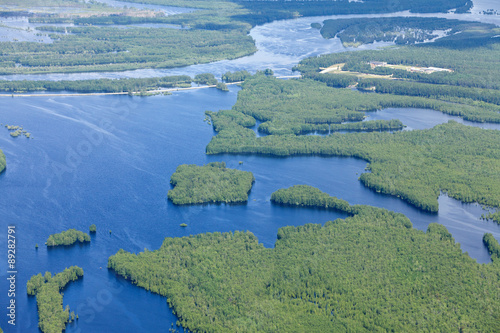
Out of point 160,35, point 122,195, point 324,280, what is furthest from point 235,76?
point 324,280

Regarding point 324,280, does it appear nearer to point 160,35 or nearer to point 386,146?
point 386,146

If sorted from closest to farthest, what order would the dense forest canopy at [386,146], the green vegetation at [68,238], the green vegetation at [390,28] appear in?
the green vegetation at [68,238]
the dense forest canopy at [386,146]
the green vegetation at [390,28]

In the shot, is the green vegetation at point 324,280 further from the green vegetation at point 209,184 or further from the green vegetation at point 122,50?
the green vegetation at point 122,50

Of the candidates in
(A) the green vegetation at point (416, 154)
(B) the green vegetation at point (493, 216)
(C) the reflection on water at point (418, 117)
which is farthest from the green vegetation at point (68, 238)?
(C) the reflection on water at point (418, 117)

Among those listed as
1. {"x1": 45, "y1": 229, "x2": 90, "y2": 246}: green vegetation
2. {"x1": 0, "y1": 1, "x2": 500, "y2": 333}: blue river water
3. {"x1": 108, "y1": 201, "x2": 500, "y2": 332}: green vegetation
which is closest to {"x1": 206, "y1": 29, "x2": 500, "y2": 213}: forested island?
{"x1": 0, "y1": 1, "x2": 500, "y2": 333}: blue river water

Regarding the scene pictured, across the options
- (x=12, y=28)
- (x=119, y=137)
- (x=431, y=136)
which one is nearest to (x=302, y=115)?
(x=431, y=136)

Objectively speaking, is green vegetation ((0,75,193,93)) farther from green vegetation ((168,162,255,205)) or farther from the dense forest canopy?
green vegetation ((168,162,255,205))
